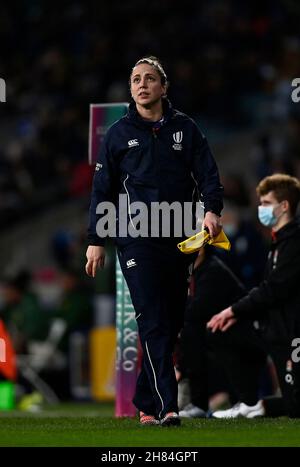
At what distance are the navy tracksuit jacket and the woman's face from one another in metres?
0.13

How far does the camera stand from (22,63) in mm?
26109

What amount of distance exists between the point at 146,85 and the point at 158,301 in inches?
54.6

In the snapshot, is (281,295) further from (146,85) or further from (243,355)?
(146,85)

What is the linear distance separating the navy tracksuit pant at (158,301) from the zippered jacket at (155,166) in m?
0.20

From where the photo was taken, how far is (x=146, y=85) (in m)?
9.02

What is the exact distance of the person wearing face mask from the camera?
1001cm

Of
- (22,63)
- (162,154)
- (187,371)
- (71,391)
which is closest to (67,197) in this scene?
(22,63)

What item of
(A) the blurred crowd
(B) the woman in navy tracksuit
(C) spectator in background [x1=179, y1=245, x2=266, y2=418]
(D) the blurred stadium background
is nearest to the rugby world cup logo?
(B) the woman in navy tracksuit

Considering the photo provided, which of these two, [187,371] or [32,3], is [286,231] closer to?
[187,371]

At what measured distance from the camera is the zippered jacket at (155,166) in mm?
8930

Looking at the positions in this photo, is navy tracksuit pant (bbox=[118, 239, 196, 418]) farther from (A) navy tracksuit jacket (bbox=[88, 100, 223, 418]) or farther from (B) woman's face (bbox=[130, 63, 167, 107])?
(B) woman's face (bbox=[130, 63, 167, 107])
